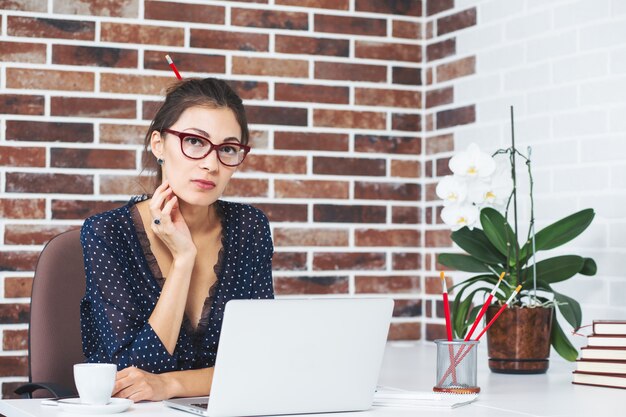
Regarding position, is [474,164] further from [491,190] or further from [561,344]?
[561,344]

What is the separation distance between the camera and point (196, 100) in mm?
2338

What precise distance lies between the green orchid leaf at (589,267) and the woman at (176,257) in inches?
32.4

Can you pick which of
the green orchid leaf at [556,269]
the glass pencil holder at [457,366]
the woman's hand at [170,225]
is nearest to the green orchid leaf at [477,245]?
the green orchid leaf at [556,269]

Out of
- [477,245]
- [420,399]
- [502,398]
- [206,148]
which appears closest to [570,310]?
[477,245]

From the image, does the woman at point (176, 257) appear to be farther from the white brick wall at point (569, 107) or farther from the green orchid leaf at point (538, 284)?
the white brick wall at point (569, 107)

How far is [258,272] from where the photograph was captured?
8.13 ft

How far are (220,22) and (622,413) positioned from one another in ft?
6.28

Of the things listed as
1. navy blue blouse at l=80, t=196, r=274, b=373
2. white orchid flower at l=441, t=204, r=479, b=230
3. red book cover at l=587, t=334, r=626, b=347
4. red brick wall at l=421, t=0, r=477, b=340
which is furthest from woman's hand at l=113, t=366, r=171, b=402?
red brick wall at l=421, t=0, r=477, b=340

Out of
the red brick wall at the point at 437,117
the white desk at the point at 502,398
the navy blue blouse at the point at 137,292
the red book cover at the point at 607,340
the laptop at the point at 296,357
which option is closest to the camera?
the laptop at the point at 296,357

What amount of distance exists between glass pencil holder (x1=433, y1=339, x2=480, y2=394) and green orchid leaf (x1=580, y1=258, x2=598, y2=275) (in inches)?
25.3

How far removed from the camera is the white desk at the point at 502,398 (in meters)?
1.77

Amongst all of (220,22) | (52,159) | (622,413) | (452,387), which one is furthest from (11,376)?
(622,413)

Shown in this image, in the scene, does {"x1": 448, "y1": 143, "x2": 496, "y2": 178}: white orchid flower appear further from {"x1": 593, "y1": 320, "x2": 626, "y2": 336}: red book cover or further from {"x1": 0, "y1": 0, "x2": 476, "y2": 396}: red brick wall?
{"x1": 0, "y1": 0, "x2": 476, "y2": 396}: red brick wall

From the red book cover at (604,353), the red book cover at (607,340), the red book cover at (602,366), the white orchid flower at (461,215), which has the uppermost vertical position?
the white orchid flower at (461,215)
